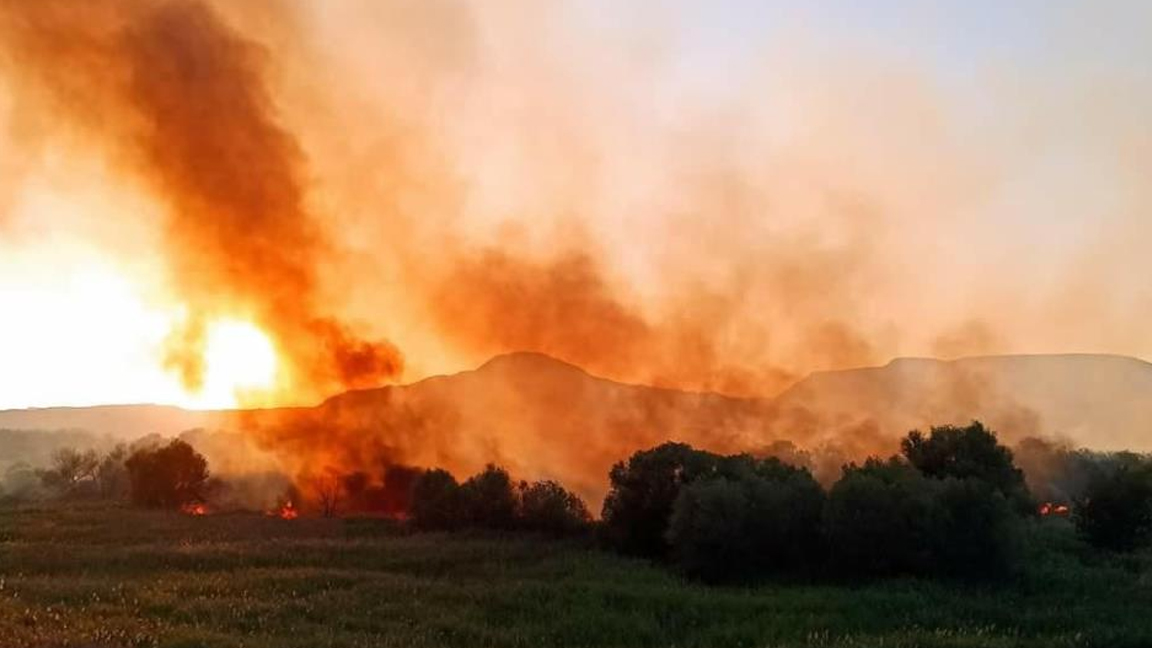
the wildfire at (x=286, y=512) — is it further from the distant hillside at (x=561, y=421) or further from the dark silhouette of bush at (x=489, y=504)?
the dark silhouette of bush at (x=489, y=504)

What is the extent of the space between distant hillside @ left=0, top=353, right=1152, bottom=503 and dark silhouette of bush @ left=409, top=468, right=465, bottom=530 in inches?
664

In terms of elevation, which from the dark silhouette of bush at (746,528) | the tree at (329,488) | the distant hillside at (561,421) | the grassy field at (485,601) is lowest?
the grassy field at (485,601)

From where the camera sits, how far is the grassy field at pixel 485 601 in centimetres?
2280

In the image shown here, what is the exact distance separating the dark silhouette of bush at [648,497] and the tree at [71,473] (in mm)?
57621

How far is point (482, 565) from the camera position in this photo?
35.4 metres

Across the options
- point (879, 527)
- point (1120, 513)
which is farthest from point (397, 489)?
point (1120, 513)

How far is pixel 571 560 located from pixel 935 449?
17.4 metres

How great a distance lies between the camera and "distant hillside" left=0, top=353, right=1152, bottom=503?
236 ft

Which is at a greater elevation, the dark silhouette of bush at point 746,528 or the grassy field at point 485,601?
the dark silhouette of bush at point 746,528

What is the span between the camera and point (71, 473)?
86875 mm

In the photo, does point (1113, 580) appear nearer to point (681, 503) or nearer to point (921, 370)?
point (681, 503)

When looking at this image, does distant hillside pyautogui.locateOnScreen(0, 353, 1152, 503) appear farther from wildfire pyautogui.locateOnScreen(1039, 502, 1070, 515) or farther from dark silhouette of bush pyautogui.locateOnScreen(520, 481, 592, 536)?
dark silhouette of bush pyautogui.locateOnScreen(520, 481, 592, 536)

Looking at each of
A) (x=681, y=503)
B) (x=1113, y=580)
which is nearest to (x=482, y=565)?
(x=681, y=503)

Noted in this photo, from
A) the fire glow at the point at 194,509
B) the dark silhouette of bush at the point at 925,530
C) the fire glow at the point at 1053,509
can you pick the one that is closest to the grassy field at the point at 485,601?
the dark silhouette of bush at the point at 925,530
